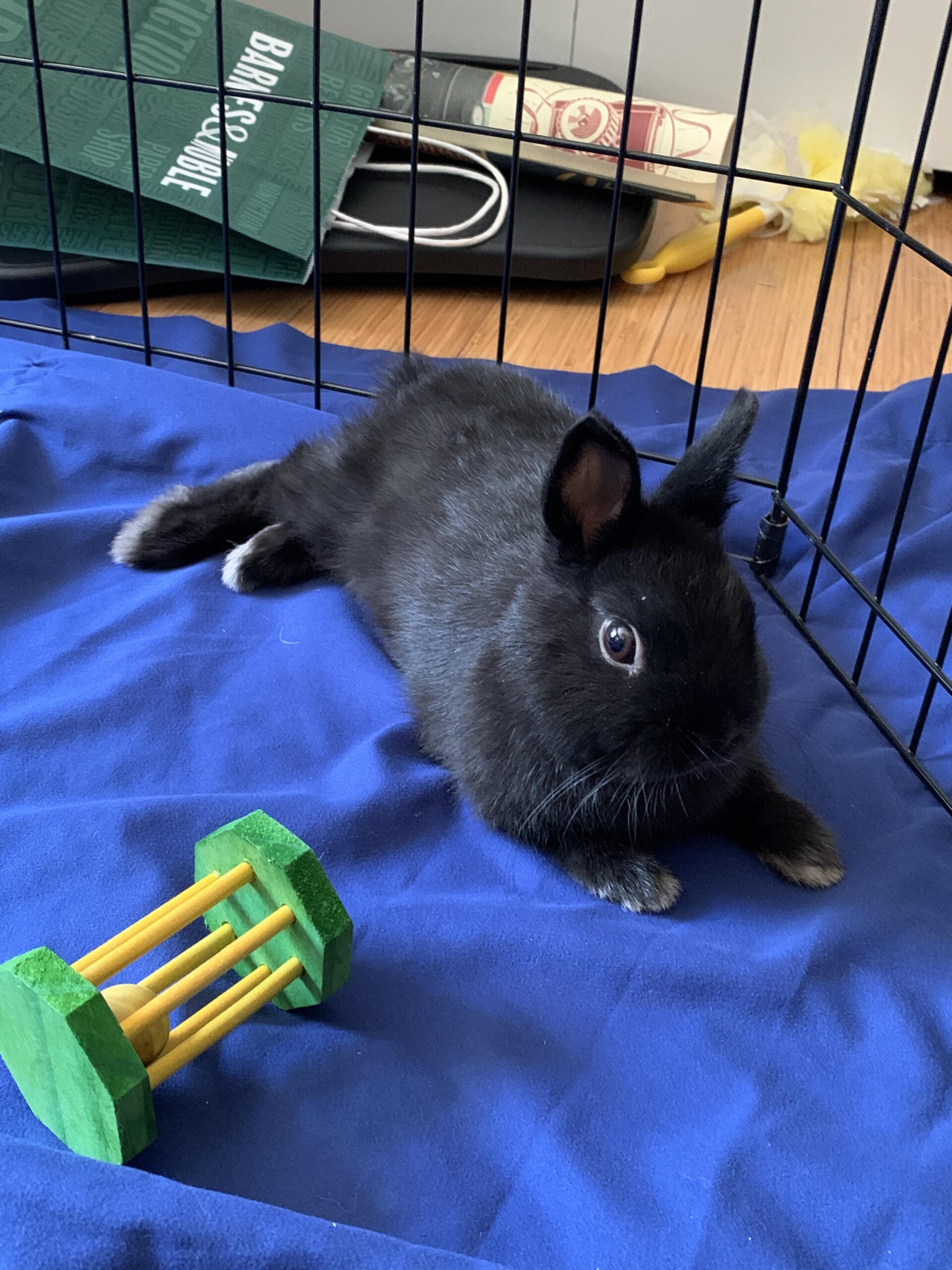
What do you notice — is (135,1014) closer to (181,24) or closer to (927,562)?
(927,562)

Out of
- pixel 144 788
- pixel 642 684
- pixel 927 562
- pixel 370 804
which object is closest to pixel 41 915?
pixel 144 788

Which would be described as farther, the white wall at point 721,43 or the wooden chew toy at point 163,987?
the white wall at point 721,43

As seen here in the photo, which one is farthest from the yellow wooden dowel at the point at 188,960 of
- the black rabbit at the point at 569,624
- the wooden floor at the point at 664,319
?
the wooden floor at the point at 664,319

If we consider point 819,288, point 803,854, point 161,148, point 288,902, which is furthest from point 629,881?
point 161,148

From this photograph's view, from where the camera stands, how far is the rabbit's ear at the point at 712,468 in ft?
4.19

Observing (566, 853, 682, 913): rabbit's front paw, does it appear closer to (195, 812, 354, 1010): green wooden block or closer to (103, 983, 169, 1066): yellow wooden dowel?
(195, 812, 354, 1010): green wooden block

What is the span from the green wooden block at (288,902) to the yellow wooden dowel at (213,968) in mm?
17

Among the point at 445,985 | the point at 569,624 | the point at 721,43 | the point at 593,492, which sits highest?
the point at 721,43

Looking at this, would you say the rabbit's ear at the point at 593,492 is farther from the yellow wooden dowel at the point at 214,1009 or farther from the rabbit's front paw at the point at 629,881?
the yellow wooden dowel at the point at 214,1009

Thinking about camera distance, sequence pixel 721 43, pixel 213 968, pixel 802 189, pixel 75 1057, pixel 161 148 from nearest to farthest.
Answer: pixel 75 1057 → pixel 213 968 → pixel 161 148 → pixel 802 189 → pixel 721 43

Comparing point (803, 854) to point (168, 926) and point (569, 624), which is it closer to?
point (569, 624)

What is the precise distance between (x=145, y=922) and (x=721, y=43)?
3.46 metres

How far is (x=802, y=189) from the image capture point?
133 inches

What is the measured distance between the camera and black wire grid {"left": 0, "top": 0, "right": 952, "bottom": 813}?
4.98ft
